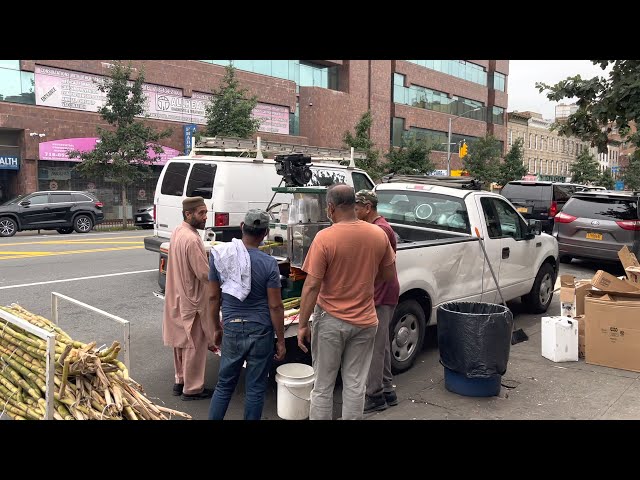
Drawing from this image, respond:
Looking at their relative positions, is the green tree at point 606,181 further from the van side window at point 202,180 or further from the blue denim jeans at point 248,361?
the blue denim jeans at point 248,361

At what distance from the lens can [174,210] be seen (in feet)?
35.0

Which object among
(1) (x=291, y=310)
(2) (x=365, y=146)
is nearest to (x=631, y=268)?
(1) (x=291, y=310)

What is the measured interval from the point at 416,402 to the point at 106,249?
1190 cm

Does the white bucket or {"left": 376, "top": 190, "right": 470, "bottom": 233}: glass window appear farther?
{"left": 376, "top": 190, "right": 470, "bottom": 233}: glass window

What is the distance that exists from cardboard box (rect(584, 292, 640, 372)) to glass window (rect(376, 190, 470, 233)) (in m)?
1.66

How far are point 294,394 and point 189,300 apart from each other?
4.27ft

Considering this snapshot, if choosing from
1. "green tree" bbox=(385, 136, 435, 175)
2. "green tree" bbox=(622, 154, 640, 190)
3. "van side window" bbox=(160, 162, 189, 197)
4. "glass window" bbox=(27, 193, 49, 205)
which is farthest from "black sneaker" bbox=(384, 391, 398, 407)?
"green tree" bbox=(622, 154, 640, 190)

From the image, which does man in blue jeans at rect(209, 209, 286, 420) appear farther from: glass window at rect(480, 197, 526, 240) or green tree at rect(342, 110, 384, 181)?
Result: green tree at rect(342, 110, 384, 181)

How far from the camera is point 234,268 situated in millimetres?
4023

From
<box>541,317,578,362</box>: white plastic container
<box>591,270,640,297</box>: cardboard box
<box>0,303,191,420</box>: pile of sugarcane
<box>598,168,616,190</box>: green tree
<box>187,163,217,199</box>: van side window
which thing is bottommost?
<box>541,317,578,362</box>: white plastic container

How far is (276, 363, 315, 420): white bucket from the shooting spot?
15.2 ft

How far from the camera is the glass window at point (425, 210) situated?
6945 millimetres

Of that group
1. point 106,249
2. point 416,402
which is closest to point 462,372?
point 416,402

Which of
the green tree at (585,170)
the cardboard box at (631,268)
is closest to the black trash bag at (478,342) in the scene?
the cardboard box at (631,268)
